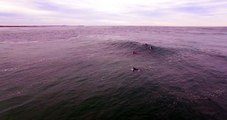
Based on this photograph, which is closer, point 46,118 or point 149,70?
point 46,118

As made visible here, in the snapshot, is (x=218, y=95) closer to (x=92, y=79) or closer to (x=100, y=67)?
(x=92, y=79)

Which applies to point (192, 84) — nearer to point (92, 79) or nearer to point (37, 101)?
point (92, 79)

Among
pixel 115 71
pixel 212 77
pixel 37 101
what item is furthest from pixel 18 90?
pixel 212 77

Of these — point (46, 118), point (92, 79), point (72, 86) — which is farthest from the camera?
point (92, 79)

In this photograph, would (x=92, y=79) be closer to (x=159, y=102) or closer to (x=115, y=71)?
(x=115, y=71)

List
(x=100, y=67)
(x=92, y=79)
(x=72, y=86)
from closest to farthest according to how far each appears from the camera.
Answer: (x=72, y=86) → (x=92, y=79) → (x=100, y=67)

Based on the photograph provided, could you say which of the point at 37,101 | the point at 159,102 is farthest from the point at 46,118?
the point at 159,102

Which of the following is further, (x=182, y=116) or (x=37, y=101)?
(x=37, y=101)

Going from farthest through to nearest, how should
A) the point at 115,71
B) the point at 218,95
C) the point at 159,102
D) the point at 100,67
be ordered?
the point at 100,67 < the point at 115,71 < the point at 218,95 < the point at 159,102

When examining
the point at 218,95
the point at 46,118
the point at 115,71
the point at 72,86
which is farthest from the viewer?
the point at 115,71
